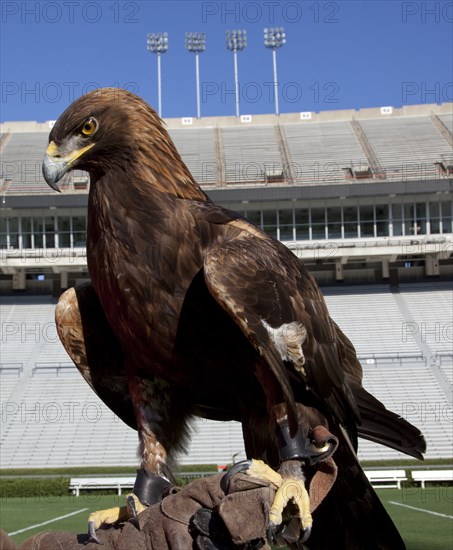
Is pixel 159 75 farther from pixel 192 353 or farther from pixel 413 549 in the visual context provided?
pixel 192 353

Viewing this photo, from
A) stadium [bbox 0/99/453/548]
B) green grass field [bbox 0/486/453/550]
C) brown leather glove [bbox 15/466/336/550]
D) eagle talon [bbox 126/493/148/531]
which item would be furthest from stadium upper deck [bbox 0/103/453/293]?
brown leather glove [bbox 15/466/336/550]

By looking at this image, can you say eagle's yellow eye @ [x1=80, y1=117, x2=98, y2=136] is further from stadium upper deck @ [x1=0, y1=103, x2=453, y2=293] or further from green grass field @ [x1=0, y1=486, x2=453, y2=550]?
stadium upper deck @ [x1=0, y1=103, x2=453, y2=293]

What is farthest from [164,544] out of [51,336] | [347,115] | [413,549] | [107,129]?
[347,115]

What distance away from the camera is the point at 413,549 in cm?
1002

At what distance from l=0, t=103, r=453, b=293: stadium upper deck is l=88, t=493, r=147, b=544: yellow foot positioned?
102 ft

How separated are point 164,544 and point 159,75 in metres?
51.4

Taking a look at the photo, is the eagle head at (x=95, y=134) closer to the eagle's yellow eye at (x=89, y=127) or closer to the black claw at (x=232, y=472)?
the eagle's yellow eye at (x=89, y=127)

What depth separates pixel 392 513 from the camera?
45.9 feet

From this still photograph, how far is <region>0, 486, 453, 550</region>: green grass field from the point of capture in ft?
37.2

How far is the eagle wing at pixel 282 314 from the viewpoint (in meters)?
3.24

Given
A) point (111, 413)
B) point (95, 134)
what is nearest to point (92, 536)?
point (95, 134)

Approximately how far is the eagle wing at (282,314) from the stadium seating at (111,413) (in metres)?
16.6

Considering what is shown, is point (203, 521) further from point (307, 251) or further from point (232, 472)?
point (307, 251)

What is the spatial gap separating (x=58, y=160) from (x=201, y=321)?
37.2 inches
